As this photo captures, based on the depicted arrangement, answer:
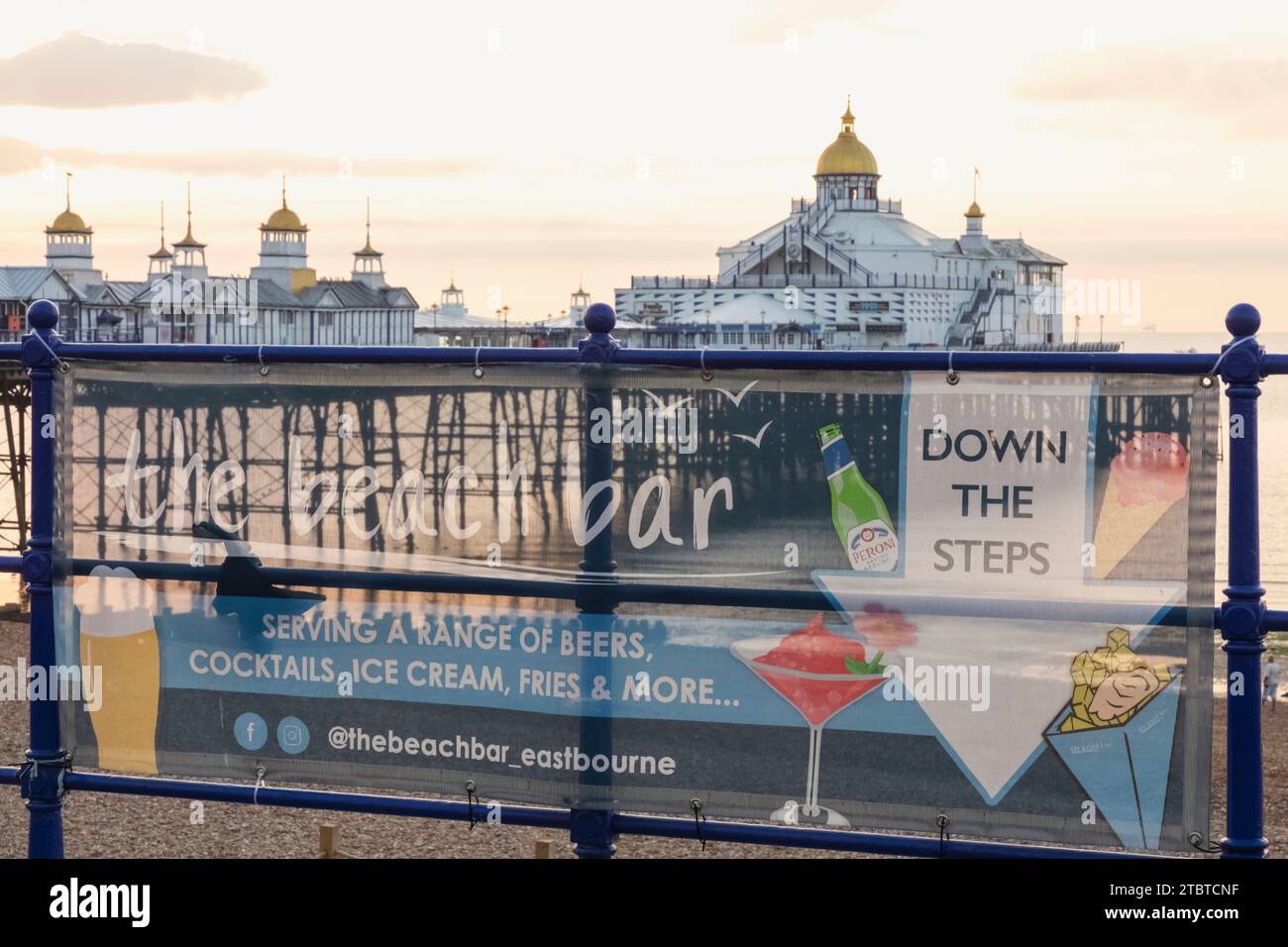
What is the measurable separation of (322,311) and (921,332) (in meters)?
34.3

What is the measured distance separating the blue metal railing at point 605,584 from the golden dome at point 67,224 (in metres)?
93.8

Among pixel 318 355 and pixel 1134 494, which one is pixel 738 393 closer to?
pixel 1134 494

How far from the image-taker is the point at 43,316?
4828 millimetres

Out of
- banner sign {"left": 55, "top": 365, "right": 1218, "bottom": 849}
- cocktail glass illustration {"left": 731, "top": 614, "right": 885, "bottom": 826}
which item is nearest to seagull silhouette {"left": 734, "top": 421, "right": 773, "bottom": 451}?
banner sign {"left": 55, "top": 365, "right": 1218, "bottom": 849}

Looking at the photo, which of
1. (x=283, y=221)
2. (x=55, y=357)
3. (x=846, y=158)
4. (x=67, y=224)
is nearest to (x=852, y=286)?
(x=846, y=158)

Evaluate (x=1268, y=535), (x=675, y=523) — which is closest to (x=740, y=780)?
(x=675, y=523)

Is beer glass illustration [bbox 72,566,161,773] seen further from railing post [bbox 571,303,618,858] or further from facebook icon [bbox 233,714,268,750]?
railing post [bbox 571,303,618,858]

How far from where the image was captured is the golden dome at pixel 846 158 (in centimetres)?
10700

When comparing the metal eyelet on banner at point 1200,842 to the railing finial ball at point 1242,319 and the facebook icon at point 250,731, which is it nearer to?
the railing finial ball at point 1242,319

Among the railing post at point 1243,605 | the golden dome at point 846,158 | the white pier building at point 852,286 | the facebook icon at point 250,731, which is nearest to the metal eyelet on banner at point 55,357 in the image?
the facebook icon at point 250,731

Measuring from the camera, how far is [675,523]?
177 inches

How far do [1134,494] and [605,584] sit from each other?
1.37 m

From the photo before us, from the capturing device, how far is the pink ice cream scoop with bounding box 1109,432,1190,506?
423cm

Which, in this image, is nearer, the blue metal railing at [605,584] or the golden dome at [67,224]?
the blue metal railing at [605,584]
